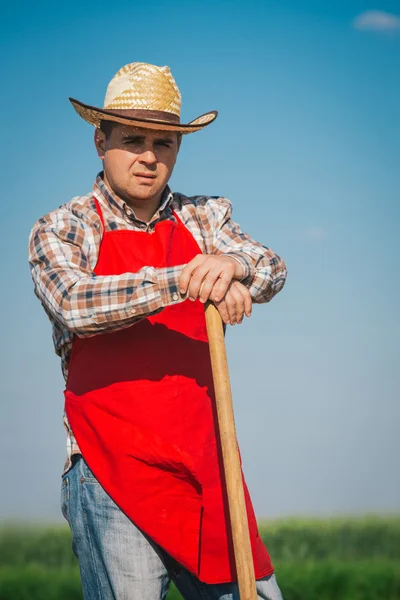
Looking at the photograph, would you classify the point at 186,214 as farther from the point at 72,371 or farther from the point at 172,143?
the point at 72,371

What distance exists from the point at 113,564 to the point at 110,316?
0.81m

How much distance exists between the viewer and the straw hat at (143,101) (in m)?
3.31

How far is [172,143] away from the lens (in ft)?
11.0

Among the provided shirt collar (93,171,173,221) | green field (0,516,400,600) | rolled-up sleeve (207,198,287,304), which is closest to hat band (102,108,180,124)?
shirt collar (93,171,173,221)

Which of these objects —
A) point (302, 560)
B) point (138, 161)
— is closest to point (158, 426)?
point (138, 161)

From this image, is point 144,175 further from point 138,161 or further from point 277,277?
point 277,277

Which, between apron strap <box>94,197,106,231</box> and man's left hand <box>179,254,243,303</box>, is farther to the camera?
apron strap <box>94,197,106,231</box>

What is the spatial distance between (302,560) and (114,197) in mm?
6292

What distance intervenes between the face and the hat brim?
0.15 feet

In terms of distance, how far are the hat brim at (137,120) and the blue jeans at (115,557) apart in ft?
3.77

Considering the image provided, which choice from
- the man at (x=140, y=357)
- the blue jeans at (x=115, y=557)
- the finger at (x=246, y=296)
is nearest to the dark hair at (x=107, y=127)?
the man at (x=140, y=357)

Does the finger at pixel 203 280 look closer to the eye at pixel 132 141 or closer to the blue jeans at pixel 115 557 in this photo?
the eye at pixel 132 141

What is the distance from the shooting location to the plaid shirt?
2.90m

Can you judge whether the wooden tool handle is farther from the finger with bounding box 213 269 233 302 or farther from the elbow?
the elbow
